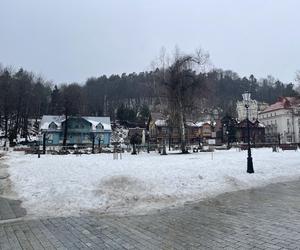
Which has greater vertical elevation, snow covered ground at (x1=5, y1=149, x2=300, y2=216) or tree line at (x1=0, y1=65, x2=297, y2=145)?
tree line at (x1=0, y1=65, x2=297, y2=145)

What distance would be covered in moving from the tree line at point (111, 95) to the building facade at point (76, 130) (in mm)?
2584

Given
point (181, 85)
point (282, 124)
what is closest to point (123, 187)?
point (181, 85)

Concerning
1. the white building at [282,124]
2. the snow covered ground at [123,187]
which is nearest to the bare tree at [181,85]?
the snow covered ground at [123,187]

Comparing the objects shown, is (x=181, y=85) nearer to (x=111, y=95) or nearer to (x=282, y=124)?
(x=282, y=124)

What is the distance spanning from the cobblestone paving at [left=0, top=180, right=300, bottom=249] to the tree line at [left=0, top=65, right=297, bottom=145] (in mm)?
25620

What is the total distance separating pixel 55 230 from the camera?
25.8ft

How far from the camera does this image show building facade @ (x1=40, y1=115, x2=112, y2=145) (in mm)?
77312

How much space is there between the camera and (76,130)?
260ft

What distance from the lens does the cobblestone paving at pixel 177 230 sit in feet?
21.7

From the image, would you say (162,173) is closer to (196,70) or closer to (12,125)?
(196,70)

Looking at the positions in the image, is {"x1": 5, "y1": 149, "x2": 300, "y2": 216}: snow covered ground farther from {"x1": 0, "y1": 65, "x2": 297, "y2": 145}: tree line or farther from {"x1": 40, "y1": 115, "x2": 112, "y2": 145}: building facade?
{"x1": 40, "y1": 115, "x2": 112, "y2": 145}: building facade

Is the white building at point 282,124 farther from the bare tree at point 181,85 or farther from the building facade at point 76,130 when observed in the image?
the bare tree at point 181,85

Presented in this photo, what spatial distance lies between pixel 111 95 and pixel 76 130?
1845 inches

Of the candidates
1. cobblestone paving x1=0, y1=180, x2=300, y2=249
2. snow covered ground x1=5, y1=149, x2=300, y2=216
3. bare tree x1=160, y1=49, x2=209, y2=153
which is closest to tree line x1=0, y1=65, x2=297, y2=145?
bare tree x1=160, y1=49, x2=209, y2=153
